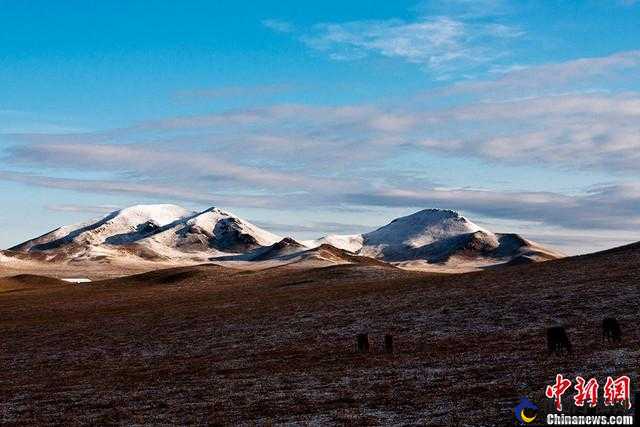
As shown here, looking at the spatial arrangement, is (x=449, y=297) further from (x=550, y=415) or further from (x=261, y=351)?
(x=550, y=415)

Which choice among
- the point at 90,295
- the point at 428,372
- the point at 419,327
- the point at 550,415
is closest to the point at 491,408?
the point at 550,415

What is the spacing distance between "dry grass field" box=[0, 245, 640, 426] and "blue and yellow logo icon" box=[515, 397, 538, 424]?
0.44m

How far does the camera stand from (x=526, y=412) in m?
20.7

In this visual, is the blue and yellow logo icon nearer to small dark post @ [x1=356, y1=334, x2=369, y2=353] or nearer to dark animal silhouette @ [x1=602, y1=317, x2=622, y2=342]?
dark animal silhouette @ [x1=602, y1=317, x2=622, y2=342]

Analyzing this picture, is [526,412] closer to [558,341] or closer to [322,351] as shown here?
[558,341]

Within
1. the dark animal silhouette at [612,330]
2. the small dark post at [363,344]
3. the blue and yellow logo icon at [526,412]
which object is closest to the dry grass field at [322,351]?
the blue and yellow logo icon at [526,412]

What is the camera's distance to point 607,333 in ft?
120

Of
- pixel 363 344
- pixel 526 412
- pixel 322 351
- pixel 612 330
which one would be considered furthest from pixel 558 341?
pixel 322 351

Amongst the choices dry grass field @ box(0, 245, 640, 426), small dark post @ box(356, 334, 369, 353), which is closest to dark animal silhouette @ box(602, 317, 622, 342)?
dry grass field @ box(0, 245, 640, 426)

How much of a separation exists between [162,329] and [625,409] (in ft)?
153

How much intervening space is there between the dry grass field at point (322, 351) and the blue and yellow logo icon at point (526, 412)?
1.44 ft

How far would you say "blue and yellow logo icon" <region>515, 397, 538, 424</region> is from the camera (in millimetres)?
20339

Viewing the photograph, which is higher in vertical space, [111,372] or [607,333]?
[607,333]

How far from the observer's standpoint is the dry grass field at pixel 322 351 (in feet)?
86.9
